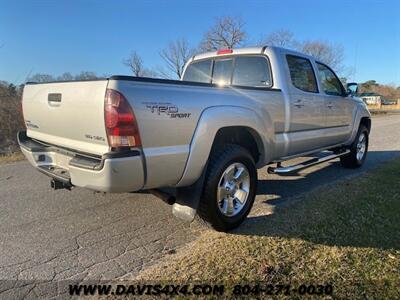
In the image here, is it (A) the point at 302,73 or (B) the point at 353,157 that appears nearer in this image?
(A) the point at 302,73

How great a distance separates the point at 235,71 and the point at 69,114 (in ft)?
8.51

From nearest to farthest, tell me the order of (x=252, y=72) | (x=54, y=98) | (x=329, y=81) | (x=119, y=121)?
(x=119, y=121) → (x=54, y=98) → (x=252, y=72) → (x=329, y=81)

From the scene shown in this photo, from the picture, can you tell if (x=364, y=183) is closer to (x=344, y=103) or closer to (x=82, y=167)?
(x=344, y=103)

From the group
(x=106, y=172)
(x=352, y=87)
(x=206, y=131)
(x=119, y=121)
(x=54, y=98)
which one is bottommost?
(x=106, y=172)

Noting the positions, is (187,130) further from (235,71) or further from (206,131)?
(235,71)

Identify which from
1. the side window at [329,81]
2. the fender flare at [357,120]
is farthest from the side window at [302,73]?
the fender flare at [357,120]

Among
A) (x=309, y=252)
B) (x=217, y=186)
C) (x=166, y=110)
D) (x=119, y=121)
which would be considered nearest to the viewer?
(x=119, y=121)

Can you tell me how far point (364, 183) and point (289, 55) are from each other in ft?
8.23

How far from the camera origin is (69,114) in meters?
3.17

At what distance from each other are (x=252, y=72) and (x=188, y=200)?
226 cm

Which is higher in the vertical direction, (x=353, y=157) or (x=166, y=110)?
Result: (x=166, y=110)

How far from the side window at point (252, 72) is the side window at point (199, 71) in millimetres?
546

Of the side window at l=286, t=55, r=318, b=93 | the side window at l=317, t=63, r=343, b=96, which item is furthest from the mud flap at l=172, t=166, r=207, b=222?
the side window at l=317, t=63, r=343, b=96

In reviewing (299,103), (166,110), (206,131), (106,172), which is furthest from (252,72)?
(106,172)
